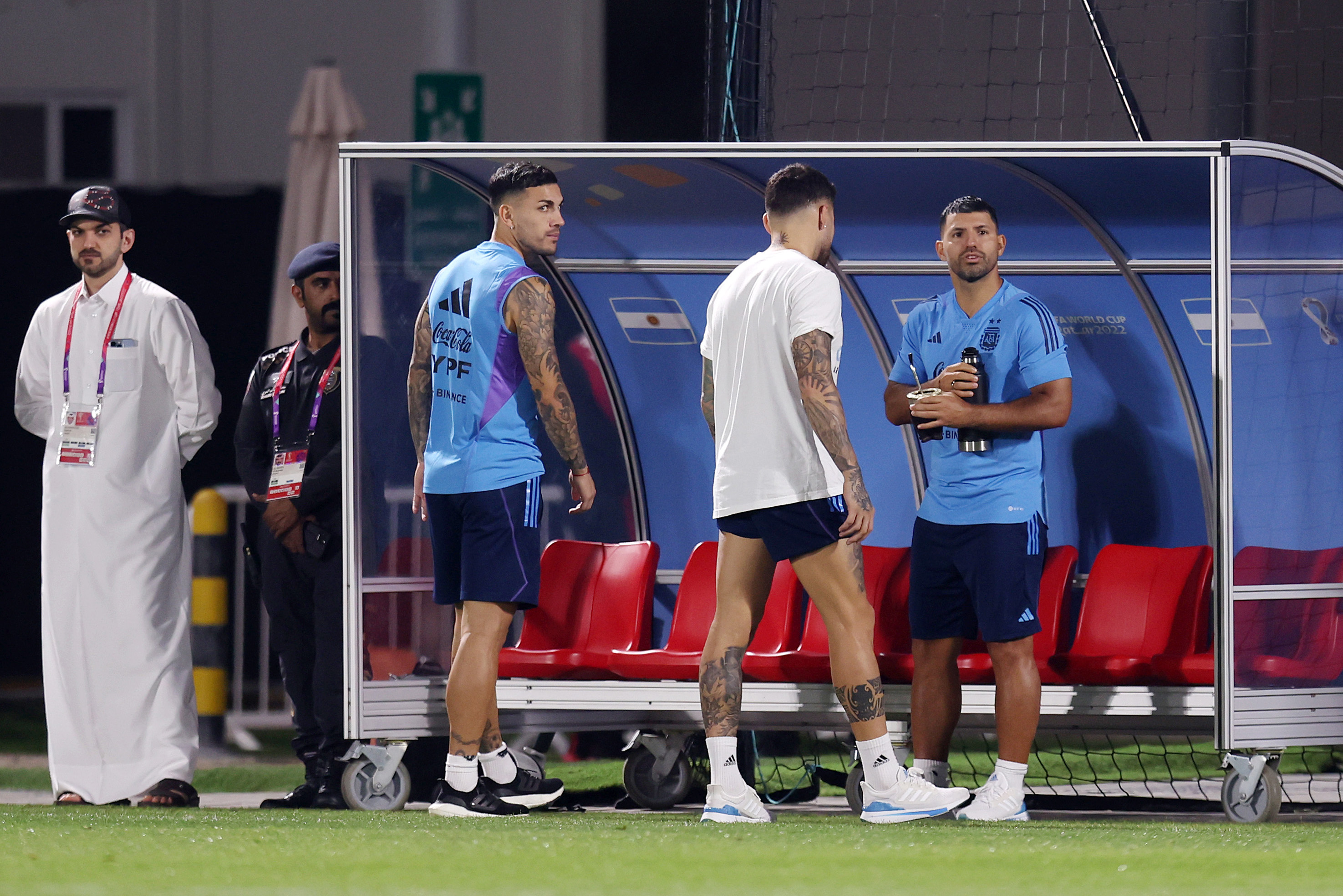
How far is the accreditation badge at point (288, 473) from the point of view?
21.2ft

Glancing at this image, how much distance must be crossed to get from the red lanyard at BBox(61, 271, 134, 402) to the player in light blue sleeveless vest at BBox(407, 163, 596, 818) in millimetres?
1290

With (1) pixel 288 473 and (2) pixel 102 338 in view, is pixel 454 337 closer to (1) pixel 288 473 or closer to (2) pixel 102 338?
(1) pixel 288 473

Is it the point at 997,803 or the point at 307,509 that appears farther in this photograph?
the point at 307,509

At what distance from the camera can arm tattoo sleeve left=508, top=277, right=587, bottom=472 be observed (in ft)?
18.5

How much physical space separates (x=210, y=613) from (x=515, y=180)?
366 centimetres

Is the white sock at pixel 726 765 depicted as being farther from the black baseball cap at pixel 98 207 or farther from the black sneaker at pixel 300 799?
the black baseball cap at pixel 98 207

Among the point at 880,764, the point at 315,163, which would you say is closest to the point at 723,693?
the point at 880,764

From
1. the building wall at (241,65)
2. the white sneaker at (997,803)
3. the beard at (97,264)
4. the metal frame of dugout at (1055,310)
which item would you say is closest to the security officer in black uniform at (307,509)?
the metal frame of dugout at (1055,310)

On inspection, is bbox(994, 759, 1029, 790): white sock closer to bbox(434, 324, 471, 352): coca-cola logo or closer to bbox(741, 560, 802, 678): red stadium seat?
bbox(741, 560, 802, 678): red stadium seat

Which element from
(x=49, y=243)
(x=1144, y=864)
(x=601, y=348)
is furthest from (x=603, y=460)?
(x=49, y=243)

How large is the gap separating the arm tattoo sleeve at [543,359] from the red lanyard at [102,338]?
62.9 inches

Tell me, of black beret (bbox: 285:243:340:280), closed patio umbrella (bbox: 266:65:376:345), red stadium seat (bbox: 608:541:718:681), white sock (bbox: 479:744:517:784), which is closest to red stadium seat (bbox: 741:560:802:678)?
red stadium seat (bbox: 608:541:718:681)

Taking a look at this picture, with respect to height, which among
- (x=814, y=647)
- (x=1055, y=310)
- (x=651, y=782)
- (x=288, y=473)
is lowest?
(x=651, y=782)

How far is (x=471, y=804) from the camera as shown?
18.5 feet
